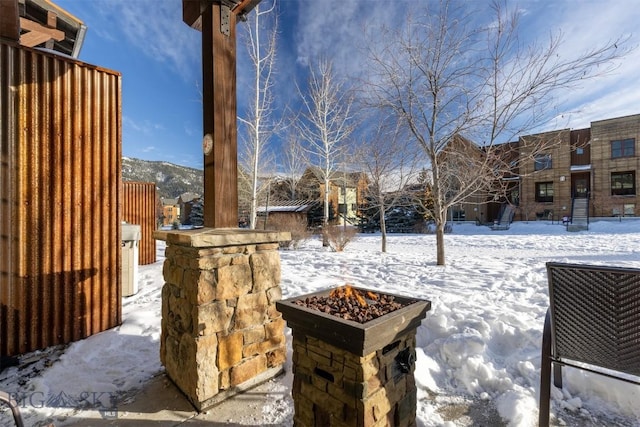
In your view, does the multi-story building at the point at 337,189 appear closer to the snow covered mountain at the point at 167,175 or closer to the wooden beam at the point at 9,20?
the wooden beam at the point at 9,20

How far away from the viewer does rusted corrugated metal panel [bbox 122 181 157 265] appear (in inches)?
275

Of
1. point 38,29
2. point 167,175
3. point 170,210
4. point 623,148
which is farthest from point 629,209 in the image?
point 167,175

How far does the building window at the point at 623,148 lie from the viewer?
18688mm

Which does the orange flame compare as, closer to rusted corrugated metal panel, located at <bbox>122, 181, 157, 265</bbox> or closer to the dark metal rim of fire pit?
the dark metal rim of fire pit

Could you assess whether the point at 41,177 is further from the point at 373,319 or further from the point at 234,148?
the point at 373,319

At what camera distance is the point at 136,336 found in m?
3.07

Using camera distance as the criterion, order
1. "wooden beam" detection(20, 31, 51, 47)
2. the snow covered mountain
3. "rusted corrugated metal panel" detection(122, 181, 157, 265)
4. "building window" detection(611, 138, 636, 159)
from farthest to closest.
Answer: the snow covered mountain
"building window" detection(611, 138, 636, 159)
"rusted corrugated metal panel" detection(122, 181, 157, 265)
"wooden beam" detection(20, 31, 51, 47)

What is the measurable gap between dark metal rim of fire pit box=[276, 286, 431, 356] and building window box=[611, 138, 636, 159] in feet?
85.5

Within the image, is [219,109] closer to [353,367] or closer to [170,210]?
[353,367]

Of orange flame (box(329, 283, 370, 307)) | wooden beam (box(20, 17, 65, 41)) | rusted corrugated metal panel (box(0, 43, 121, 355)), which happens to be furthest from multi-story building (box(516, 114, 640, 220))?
wooden beam (box(20, 17, 65, 41))

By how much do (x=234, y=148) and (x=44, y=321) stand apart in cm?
255

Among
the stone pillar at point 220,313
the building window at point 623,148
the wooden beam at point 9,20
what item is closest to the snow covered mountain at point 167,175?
the building window at point 623,148

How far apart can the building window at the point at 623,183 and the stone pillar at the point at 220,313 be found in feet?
85.7

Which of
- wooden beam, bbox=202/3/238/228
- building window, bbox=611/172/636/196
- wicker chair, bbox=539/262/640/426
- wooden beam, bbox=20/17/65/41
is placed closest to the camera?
wicker chair, bbox=539/262/640/426
